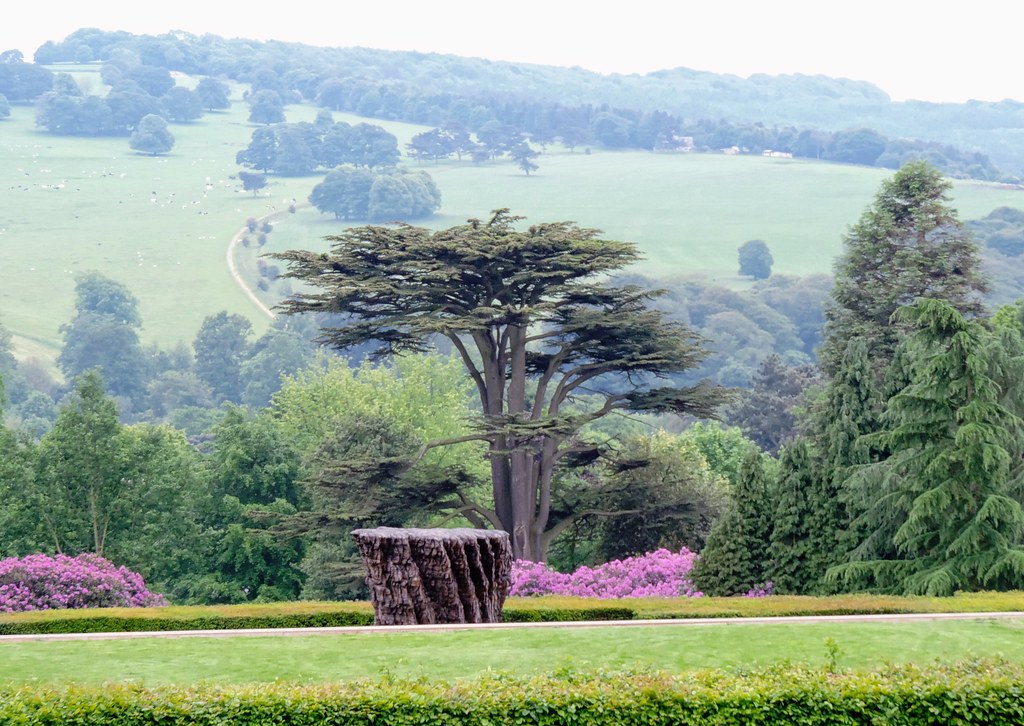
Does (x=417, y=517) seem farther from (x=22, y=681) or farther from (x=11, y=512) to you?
(x=22, y=681)

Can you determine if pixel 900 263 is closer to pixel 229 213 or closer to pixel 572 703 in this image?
pixel 572 703

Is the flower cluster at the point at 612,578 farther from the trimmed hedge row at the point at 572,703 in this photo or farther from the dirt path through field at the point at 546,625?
the trimmed hedge row at the point at 572,703

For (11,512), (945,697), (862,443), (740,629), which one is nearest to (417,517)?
(11,512)

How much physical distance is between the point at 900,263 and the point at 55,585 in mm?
19938

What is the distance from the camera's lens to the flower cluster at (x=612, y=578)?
28641 mm

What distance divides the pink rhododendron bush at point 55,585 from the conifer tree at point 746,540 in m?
10.9

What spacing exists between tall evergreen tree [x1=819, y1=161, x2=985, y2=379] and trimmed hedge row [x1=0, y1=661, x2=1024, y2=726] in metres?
22.2

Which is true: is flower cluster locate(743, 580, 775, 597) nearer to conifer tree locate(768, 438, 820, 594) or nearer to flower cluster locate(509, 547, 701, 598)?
conifer tree locate(768, 438, 820, 594)

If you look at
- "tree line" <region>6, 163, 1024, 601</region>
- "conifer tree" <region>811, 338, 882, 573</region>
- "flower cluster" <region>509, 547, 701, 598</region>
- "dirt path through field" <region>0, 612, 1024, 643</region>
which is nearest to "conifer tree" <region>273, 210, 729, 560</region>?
"tree line" <region>6, 163, 1024, 601</region>

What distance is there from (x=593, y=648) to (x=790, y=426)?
53118mm

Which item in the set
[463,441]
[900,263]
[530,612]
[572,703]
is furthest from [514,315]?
[572,703]

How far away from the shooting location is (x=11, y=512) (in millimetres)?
33469

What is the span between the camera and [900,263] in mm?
33938

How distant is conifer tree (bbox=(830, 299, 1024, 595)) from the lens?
71.9 feet
